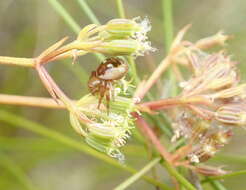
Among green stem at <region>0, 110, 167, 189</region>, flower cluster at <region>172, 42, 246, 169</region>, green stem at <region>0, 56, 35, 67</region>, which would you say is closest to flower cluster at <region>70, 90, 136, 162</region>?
green stem at <region>0, 56, 35, 67</region>

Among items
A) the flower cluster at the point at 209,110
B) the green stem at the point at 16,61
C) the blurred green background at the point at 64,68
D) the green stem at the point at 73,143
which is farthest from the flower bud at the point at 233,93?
the blurred green background at the point at 64,68

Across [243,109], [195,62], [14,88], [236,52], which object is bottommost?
[243,109]

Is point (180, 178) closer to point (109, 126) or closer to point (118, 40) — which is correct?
point (109, 126)

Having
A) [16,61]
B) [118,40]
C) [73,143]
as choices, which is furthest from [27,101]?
[73,143]

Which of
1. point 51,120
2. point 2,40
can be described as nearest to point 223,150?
point 51,120

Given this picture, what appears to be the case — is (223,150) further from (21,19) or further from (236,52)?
(21,19)

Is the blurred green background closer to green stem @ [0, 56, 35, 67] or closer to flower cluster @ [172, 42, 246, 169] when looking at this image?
flower cluster @ [172, 42, 246, 169]

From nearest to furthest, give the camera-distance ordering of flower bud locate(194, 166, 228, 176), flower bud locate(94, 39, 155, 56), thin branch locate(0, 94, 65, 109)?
1. flower bud locate(94, 39, 155, 56)
2. thin branch locate(0, 94, 65, 109)
3. flower bud locate(194, 166, 228, 176)
